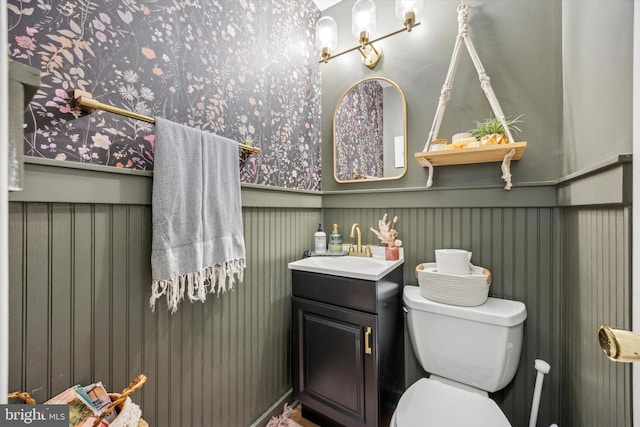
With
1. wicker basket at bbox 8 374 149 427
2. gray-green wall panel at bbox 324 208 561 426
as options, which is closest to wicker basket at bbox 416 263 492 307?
gray-green wall panel at bbox 324 208 561 426

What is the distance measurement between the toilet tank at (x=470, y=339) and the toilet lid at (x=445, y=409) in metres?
0.09

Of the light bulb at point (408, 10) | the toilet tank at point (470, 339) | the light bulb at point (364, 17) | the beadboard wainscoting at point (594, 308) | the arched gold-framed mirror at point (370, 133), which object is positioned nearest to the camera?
the beadboard wainscoting at point (594, 308)

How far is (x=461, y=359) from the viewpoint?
114 cm

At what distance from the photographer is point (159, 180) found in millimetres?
876

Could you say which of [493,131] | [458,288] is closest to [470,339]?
[458,288]


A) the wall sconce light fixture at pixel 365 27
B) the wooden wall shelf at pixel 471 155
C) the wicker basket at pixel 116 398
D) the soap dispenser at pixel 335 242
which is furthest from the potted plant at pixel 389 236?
the wicker basket at pixel 116 398

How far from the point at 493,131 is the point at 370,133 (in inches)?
26.4

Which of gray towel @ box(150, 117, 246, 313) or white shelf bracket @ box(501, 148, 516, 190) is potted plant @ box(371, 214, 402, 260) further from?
gray towel @ box(150, 117, 246, 313)

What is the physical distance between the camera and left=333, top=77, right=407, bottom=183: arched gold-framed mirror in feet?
5.19

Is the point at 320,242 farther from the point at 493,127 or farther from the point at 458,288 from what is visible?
the point at 493,127

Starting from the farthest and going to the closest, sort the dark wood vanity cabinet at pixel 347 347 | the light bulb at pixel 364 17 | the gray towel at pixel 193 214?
the light bulb at pixel 364 17 < the dark wood vanity cabinet at pixel 347 347 < the gray towel at pixel 193 214

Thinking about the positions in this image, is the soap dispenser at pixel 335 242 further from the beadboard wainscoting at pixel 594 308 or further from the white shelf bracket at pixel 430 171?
the beadboard wainscoting at pixel 594 308

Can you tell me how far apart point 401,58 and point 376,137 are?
18.9 inches

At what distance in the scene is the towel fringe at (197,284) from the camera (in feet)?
3.00
